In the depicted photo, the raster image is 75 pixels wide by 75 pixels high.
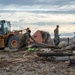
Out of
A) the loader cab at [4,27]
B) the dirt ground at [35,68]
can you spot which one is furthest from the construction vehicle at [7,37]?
the dirt ground at [35,68]

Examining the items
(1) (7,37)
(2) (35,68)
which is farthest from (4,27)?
(2) (35,68)

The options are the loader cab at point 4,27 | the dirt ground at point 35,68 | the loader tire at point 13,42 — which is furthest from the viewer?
the loader cab at point 4,27

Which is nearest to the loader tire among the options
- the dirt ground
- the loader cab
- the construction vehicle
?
the construction vehicle

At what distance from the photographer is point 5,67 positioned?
60.2 ft

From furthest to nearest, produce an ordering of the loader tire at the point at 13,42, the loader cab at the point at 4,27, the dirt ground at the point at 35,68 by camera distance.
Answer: the loader cab at the point at 4,27, the loader tire at the point at 13,42, the dirt ground at the point at 35,68

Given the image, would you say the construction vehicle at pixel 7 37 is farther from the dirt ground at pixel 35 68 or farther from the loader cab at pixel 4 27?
the dirt ground at pixel 35 68

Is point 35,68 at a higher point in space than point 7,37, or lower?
lower

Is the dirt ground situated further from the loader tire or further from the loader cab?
the loader cab

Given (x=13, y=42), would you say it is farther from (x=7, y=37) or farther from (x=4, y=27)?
(x=4, y=27)

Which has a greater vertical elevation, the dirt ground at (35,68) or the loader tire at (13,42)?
the loader tire at (13,42)

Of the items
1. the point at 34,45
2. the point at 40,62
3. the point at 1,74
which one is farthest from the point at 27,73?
the point at 34,45

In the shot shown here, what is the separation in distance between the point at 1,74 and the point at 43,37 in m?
29.1

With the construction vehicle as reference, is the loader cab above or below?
above

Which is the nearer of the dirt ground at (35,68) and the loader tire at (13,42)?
the dirt ground at (35,68)
